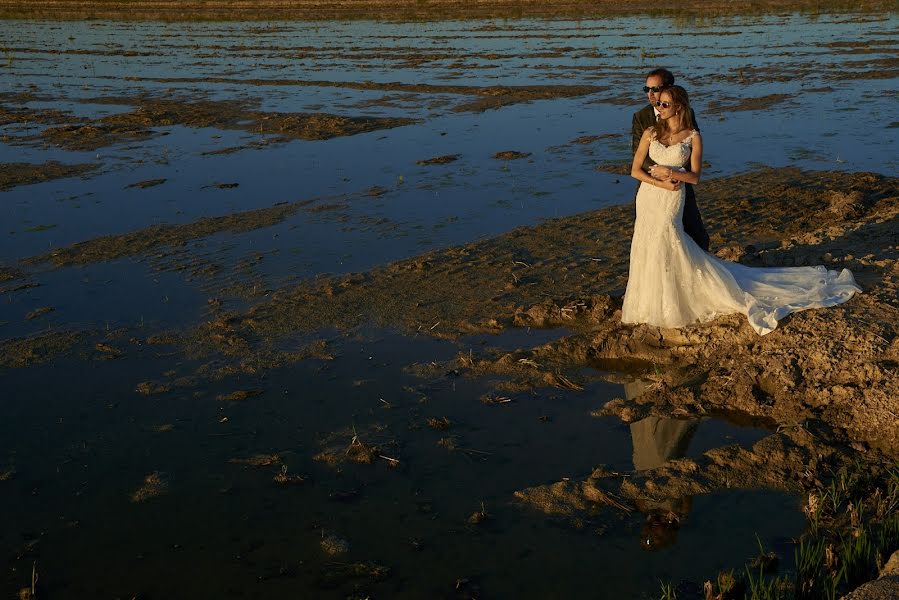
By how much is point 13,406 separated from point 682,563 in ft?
15.4

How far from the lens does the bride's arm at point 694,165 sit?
617cm

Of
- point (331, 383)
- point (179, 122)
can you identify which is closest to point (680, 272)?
point (331, 383)

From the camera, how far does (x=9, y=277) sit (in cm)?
871

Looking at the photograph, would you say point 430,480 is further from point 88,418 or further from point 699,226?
point 699,226

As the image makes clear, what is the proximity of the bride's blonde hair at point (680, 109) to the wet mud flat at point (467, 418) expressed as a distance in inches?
58.1

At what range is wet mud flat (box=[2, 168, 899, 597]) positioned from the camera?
14.8ft

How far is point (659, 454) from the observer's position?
5.23 meters

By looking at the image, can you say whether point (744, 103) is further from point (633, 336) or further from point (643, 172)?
point (633, 336)

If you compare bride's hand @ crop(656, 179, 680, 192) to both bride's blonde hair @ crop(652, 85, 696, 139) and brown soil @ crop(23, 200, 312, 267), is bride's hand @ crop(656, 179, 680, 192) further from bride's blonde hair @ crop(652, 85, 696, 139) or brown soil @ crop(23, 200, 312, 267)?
brown soil @ crop(23, 200, 312, 267)

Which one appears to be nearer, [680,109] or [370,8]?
→ [680,109]

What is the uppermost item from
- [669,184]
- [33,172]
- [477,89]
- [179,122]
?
[669,184]

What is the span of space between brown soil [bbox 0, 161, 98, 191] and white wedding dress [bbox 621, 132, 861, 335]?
397 inches

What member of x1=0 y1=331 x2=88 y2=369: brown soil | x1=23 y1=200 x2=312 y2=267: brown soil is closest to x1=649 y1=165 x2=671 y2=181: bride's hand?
x1=0 y1=331 x2=88 y2=369: brown soil

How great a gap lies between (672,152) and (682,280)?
3.10ft
